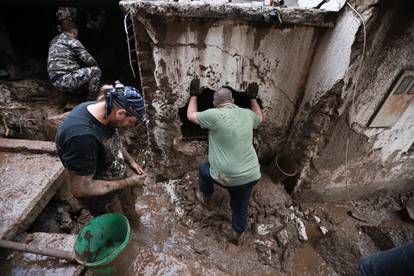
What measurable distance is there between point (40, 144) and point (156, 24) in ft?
8.41

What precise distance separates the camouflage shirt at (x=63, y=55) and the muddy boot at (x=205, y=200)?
316 cm

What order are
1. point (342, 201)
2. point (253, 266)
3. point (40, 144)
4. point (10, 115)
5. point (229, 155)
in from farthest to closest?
point (10, 115)
point (342, 201)
point (40, 144)
point (253, 266)
point (229, 155)

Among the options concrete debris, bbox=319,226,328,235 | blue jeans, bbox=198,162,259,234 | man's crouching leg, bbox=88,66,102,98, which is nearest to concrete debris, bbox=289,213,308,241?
concrete debris, bbox=319,226,328,235

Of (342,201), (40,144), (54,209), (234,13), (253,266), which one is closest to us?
(234,13)

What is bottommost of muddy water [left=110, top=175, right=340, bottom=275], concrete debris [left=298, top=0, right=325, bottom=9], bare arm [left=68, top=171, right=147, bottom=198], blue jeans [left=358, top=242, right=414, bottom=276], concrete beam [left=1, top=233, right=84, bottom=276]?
muddy water [left=110, top=175, right=340, bottom=275]

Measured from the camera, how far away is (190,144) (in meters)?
3.48

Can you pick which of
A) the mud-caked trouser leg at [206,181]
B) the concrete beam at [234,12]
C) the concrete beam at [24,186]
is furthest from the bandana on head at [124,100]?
the concrete beam at [24,186]

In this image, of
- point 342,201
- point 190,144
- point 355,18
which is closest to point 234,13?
point 355,18

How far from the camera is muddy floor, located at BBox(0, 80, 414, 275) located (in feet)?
9.62

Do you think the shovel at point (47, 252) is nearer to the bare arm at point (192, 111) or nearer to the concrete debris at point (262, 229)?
the bare arm at point (192, 111)

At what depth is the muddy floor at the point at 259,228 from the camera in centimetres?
293

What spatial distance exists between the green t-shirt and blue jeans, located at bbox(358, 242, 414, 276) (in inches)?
50.0

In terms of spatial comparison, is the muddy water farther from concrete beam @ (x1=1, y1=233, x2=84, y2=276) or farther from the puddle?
concrete beam @ (x1=1, y1=233, x2=84, y2=276)

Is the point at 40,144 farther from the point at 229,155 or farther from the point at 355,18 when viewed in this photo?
the point at 355,18
